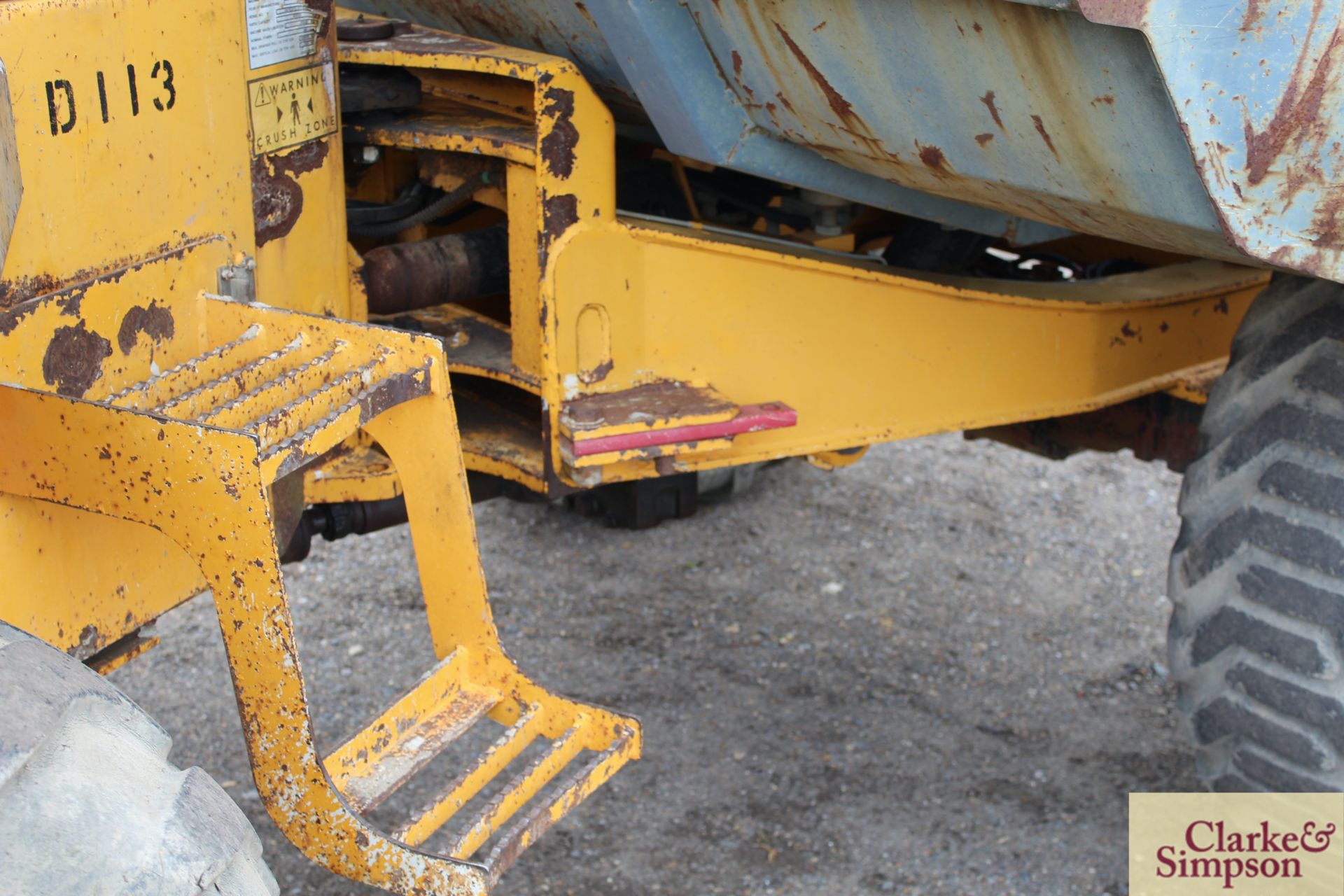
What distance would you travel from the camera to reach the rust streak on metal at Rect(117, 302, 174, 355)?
1568mm

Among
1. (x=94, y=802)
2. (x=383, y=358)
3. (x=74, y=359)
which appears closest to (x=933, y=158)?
(x=383, y=358)

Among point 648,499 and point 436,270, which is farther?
point 648,499

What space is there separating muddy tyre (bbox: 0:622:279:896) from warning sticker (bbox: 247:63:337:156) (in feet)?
2.50

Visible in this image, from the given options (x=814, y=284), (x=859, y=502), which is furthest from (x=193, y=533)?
(x=859, y=502)

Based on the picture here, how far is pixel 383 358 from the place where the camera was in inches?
62.2

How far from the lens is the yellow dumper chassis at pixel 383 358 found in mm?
1409

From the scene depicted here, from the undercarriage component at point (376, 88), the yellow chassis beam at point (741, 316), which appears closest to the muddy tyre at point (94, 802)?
the yellow chassis beam at point (741, 316)

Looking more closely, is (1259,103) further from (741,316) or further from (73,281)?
(73,281)

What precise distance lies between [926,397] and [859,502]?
162cm

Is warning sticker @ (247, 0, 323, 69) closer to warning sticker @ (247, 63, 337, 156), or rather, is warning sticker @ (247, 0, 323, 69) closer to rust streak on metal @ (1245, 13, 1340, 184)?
warning sticker @ (247, 63, 337, 156)

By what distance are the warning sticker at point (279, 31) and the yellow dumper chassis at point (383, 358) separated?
1 cm

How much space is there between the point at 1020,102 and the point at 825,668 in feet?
5.80

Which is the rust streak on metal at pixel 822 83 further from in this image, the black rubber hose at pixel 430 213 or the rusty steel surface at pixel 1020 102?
the black rubber hose at pixel 430 213

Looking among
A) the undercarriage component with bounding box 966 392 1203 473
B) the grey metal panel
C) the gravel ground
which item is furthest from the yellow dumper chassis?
the grey metal panel
